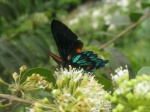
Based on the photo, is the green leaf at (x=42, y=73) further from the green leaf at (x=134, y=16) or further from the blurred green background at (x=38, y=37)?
the green leaf at (x=134, y=16)

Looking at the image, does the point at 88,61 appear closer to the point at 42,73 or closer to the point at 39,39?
the point at 42,73

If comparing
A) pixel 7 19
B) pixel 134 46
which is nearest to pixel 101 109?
pixel 7 19

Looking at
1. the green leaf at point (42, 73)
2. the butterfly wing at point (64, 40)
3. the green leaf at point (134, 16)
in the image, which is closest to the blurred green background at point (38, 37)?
the green leaf at point (134, 16)

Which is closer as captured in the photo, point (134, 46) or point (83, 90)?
point (83, 90)

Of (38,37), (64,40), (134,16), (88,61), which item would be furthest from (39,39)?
(88,61)

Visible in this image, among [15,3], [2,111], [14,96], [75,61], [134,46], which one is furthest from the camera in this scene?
[134,46]

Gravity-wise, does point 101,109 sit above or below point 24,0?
below

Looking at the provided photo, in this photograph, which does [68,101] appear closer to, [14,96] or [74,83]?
[74,83]
